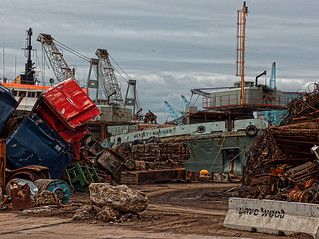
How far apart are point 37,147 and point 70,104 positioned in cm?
227

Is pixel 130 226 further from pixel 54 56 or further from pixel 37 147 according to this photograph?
pixel 54 56

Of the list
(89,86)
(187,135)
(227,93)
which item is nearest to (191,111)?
(227,93)

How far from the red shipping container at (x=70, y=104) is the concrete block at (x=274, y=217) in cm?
1277

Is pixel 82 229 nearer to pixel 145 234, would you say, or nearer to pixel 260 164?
pixel 145 234

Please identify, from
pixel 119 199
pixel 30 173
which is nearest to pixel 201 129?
pixel 30 173

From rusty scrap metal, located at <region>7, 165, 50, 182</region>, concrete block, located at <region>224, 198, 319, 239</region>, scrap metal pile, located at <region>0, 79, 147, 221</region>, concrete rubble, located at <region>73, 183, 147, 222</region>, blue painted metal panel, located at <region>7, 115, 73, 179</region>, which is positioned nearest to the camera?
concrete block, located at <region>224, 198, 319, 239</region>

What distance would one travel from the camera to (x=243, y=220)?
14.1m

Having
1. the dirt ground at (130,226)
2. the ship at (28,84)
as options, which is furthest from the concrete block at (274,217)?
the ship at (28,84)

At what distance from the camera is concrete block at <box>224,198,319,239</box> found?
42.3 ft

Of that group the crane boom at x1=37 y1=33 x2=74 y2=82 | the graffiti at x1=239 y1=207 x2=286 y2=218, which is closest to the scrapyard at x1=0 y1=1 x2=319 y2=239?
the graffiti at x1=239 y1=207 x2=286 y2=218

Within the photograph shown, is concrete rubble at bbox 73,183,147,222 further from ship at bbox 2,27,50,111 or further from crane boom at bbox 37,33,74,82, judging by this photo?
crane boom at bbox 37,33,74,82

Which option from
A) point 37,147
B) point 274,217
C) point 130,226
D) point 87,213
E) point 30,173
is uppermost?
point 37,147

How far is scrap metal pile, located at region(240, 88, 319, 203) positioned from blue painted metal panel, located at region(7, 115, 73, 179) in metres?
7.47

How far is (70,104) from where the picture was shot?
86.4ft
